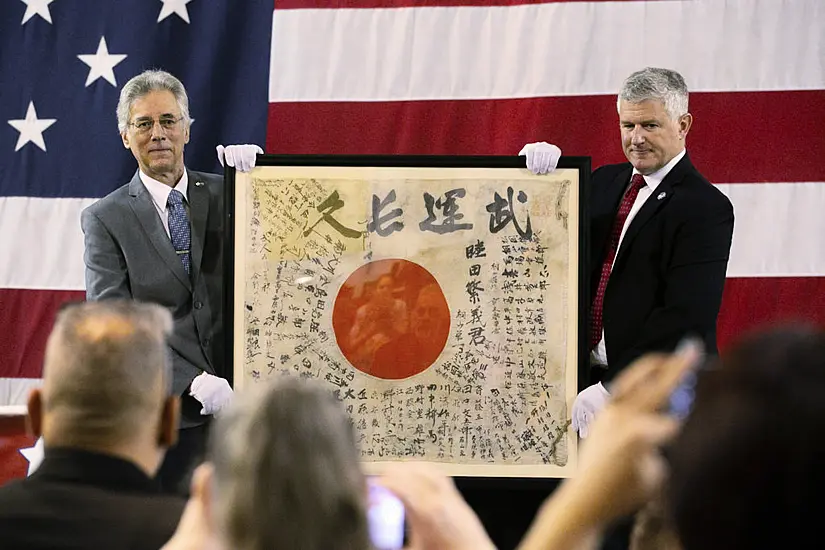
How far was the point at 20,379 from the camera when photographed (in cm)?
393

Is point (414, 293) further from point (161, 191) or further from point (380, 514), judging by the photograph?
point (380, 514)

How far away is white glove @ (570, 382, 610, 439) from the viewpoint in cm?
289

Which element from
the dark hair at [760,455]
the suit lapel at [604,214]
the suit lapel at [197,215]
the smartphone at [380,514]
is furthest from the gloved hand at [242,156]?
the dark hair at [760,455]

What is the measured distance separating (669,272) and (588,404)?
16.8 inches

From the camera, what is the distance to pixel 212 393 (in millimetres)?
2938

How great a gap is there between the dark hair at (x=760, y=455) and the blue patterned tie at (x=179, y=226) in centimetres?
258

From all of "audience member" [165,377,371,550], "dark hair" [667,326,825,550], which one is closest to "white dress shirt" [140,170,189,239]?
"audience member" [165,377,371,550]

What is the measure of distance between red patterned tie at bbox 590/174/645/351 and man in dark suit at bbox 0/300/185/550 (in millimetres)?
1802

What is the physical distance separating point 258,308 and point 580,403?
3.07ft

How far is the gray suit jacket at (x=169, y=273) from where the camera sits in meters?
3.07

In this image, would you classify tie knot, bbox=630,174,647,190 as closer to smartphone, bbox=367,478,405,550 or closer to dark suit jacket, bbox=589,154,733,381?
dark suit jacket, bbox=589,154,733,381

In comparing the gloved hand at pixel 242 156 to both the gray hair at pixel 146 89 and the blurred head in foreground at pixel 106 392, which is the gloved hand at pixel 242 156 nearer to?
the gray hair at pixel 146 89

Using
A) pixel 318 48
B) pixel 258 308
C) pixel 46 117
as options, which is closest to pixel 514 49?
pixel 318 48

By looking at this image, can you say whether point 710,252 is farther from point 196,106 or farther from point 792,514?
point 792,514
